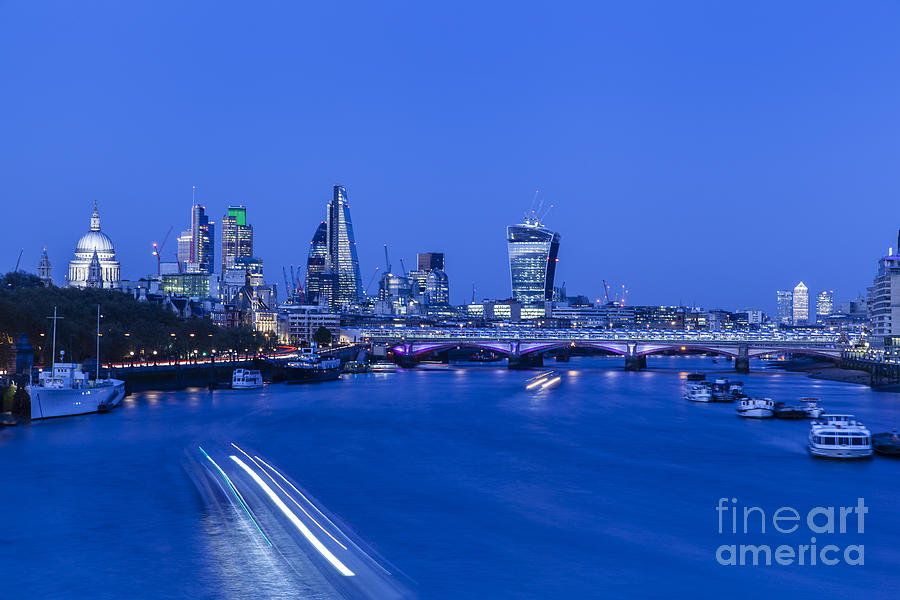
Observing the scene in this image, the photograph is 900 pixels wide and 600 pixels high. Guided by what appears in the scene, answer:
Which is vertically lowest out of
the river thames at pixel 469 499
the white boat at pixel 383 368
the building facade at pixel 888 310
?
the white boat at pixel 383 368

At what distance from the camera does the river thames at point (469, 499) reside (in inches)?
1002

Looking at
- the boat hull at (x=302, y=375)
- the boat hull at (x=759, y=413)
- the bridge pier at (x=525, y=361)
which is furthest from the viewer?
the bridge pier at (x=525, y=361)

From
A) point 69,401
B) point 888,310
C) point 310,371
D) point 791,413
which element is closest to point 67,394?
point 69,401

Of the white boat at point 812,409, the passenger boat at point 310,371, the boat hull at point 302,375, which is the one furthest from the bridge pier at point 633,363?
the white boat at point 812,409

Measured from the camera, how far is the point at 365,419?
2445 inches

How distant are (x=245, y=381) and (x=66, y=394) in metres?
31.1

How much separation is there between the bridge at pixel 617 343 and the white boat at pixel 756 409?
56668 mm

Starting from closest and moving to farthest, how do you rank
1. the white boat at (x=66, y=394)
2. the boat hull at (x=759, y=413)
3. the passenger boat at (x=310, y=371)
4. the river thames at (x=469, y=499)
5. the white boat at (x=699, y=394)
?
the river thames at (x=469, y=499), the white boat at (x=66, y=394), the boat hull at (x=759, y=413), the white boat at (x=699, y=394), the passenger boat at (x=310, y=371)

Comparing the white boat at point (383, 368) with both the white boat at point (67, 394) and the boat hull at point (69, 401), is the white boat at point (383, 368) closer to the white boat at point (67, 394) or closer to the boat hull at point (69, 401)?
the boat hull at point (69, 401)

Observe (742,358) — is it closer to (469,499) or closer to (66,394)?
(66,394)

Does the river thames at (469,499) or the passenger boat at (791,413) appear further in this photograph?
the passenger boat at (791,413)

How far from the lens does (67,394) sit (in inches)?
2329

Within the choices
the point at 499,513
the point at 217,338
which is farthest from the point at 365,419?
the point at 217,338

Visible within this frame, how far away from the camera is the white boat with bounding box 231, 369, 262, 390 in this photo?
8881 cm
